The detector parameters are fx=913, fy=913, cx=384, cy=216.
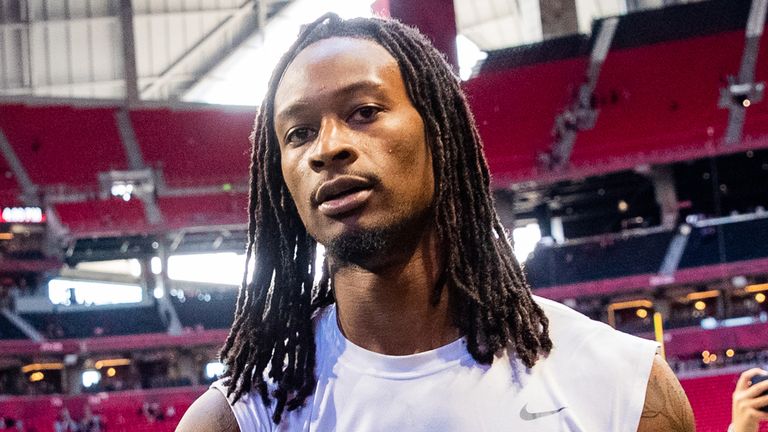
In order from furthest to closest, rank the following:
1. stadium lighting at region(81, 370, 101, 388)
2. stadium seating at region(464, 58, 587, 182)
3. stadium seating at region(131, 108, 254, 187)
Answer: stadium lighting at region(81, 370, 101, 388) < stadium seating at region(131, 108, 254, 187) < stadium seating at region(464, 58, 587, 182)

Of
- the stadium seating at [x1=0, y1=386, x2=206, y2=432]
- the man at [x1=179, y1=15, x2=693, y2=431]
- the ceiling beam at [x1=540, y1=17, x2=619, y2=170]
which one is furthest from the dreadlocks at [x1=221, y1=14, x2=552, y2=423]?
the stadium seating at [x1=0, y1=386, x2=206, y2=432]

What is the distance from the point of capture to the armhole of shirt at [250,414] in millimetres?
1266

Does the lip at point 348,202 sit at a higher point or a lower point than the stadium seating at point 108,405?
higher

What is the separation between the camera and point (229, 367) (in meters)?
1.33

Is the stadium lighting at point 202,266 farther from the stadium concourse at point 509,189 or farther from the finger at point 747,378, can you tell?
the finger at point 747,378

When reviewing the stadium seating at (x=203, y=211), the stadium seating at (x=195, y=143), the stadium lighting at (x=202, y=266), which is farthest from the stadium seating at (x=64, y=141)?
the stadium lighting at (x=202, y=266)

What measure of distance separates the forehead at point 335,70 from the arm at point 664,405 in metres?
0.53

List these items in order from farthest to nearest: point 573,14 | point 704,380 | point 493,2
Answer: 1. point 493,2
2. point 704,380
3. point 573,14

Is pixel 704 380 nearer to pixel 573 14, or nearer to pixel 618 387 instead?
pixel 573 14

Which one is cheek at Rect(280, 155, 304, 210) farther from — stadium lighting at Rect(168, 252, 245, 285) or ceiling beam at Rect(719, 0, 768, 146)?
stadium lighting at Rect(168, 252, 245, 285)

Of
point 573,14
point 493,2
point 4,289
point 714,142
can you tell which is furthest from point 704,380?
point 4,289

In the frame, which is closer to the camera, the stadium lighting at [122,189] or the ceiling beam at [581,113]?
the ceiling beam at [581,113]

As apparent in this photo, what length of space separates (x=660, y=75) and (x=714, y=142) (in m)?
1.92

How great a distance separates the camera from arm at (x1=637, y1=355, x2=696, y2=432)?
3.99 ft
